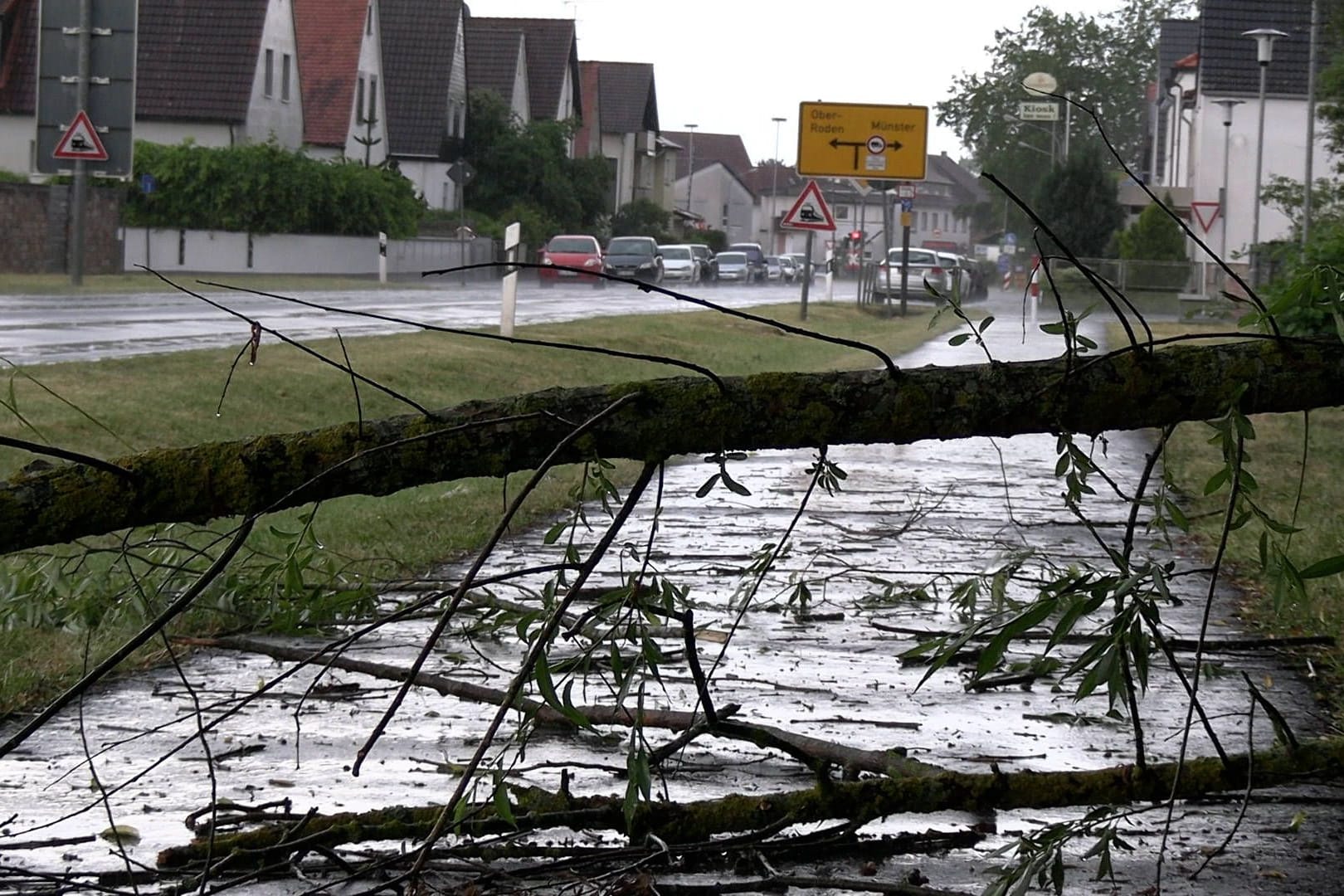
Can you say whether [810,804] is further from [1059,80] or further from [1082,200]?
[1059,80]

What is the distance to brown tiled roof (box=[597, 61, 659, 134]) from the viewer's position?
94750 mm

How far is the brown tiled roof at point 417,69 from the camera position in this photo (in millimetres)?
68250

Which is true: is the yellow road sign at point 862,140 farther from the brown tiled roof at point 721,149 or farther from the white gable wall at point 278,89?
the brown tiled roof at point 721,149

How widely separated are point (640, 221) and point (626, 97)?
56.9 ft

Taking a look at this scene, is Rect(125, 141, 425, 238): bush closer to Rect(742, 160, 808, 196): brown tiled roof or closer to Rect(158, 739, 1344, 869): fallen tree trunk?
Rect(158, 739, 1344, 869): fallen tree trunk

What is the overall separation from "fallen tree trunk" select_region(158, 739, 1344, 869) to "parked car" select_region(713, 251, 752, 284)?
6610 cm

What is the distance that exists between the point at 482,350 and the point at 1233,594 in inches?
497

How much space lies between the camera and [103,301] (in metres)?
25.9

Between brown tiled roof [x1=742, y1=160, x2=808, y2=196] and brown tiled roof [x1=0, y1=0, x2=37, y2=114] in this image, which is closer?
brown tiled roof [x1=0, y1=0, x2=37, y2=114]

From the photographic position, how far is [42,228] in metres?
38.0

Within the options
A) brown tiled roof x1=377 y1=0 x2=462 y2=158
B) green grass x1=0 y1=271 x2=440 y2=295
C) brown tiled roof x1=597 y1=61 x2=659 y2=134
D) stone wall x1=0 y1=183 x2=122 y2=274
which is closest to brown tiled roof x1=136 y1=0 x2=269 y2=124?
green grass x1=0 y1=271 x2=440 y2=295

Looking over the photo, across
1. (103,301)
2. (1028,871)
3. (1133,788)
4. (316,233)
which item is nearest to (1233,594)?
(1133,788)

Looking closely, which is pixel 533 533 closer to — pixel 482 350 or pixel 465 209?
pixel 482 350

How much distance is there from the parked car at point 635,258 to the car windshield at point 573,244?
124 centimetres
